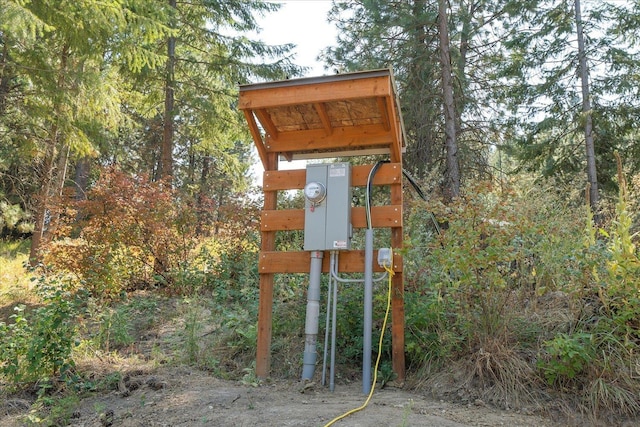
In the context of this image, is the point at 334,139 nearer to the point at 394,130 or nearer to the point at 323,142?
the point at 323,142

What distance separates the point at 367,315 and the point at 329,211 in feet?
2.94

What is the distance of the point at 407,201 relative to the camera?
5.57m

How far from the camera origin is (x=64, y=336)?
163 inches

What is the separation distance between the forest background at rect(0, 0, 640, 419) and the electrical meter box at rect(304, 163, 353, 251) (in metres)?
0.59

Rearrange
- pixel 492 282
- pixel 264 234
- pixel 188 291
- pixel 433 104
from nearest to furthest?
pixel 492 282
pixel 264 234
pixel 188 291
pixel 433 104

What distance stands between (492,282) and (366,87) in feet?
5.87

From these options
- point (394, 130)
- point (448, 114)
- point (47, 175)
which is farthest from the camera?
point (448, 114)

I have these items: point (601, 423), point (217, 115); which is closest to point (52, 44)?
point (217, 115)

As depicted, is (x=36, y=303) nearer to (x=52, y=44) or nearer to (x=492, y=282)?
(x=52, y=44)

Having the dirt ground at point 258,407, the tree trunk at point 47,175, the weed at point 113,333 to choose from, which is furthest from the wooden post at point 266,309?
the tree trunk at point 47,175

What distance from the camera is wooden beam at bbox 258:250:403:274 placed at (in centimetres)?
416

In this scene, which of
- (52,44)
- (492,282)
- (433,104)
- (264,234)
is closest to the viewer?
(492,282)

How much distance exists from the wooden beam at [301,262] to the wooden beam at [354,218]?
0.23 metres

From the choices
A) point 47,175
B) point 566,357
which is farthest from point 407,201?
point 47,175
